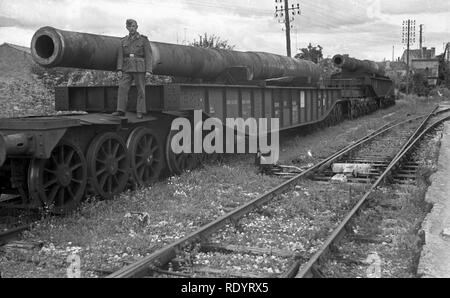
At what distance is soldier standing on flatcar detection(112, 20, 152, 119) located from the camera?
28.4ft

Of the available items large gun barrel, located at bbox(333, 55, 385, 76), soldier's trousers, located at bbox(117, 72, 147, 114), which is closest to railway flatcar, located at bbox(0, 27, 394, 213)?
soldier's trousers, located at bbox(117, 72, 147, 114)

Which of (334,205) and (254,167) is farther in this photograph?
(254,167)

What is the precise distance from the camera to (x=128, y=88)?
877cm

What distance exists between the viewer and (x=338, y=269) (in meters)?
5.14

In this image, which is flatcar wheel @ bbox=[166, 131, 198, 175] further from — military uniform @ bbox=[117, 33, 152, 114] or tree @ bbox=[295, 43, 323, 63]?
tree @ bbox=[295, 43, 323, 63]

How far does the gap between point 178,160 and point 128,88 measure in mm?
1884

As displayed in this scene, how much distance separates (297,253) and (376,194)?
3.03 m

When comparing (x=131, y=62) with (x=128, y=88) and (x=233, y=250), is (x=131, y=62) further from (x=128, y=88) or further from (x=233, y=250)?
(x=233, y=250)

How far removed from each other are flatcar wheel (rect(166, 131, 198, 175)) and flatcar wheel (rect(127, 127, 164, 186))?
15 cm

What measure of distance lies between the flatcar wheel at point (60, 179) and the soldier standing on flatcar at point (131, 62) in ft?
4.86

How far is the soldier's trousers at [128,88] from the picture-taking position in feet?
28.6

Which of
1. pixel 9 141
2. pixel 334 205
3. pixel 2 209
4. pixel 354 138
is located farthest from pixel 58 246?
pixel 354 138

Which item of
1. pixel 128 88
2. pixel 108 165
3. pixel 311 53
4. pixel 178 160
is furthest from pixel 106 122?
pixel 311 53
